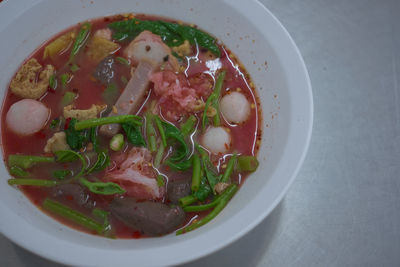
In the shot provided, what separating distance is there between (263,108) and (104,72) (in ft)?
3.45

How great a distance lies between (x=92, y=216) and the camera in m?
1.86

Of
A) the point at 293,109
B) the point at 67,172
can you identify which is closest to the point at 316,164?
the point at 293,109

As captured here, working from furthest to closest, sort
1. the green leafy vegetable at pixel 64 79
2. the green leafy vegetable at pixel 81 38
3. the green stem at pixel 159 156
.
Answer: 1. the green leafy vegetable at pixel 81 38
2. the green leafy vegetable at pixel 64 79
3. the green stem at pixel 159 156

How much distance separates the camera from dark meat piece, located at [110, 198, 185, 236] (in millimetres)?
1723

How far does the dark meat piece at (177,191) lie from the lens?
6.11ft

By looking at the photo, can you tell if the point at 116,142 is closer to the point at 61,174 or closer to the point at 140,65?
the point at 61,174

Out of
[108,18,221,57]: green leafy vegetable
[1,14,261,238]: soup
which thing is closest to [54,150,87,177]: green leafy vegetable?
[1,14,261,238]: soup

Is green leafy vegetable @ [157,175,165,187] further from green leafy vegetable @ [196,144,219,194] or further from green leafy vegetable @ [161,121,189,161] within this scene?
green leafy vegetable @ [196,144,219,194]

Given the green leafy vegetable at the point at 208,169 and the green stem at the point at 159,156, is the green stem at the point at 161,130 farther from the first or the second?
the green leafy vegetable at the point at 208,169

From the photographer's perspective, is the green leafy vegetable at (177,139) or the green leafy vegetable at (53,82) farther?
the green leafy vegetable at (53,82)

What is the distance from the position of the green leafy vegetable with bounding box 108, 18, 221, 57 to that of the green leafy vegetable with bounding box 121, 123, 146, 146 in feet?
2.28

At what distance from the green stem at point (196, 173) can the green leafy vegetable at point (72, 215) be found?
0.51 metres

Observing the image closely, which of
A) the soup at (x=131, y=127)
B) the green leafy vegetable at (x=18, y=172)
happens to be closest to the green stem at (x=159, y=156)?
the soup at (x=131, y=127)

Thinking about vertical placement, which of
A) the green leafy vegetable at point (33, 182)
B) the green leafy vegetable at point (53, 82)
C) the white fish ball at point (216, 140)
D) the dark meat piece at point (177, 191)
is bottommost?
the dark meat piece at point (177, 191)
